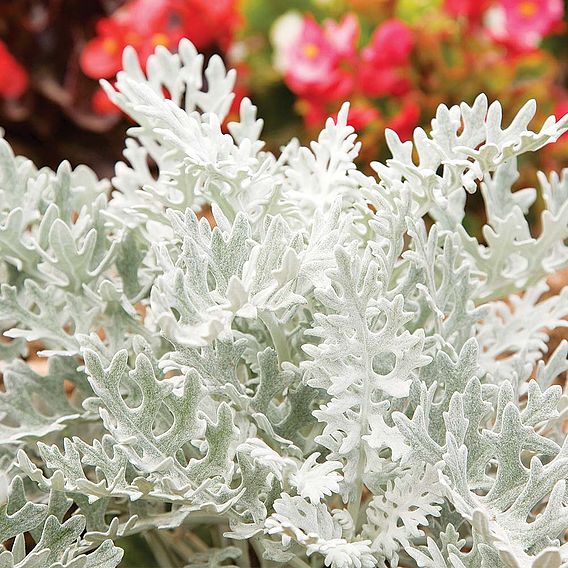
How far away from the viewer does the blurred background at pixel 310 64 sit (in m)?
1.46

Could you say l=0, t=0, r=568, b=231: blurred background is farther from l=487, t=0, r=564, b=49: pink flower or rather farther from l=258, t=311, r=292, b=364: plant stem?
l=258, t=311, r=292, b=364: plant stem

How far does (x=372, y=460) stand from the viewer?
1.72 feet

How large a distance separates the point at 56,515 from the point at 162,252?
0.17 meters

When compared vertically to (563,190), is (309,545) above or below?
below

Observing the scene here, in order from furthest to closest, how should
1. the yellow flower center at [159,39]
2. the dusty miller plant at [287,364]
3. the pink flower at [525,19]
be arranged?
the pink flower at [525,19] < the yellow flower center at [159,39] < the dusty miller plant at [287,364]

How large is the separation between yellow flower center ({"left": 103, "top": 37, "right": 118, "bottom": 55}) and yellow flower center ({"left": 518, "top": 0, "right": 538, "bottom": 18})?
66 cm

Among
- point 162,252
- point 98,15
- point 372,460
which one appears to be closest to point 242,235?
point 162,252

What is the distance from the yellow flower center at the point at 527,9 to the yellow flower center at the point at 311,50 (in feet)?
1.15

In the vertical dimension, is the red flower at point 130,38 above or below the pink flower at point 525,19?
above

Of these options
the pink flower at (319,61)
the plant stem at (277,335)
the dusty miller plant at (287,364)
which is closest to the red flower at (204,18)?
the pink flower at (319,61)

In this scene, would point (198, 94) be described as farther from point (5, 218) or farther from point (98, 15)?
point (98, 15)

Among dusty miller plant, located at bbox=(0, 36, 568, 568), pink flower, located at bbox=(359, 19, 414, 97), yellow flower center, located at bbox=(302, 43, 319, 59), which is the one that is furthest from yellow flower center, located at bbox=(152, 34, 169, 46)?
dusty miller plant, located at bbox=(0, 36, 568, 568)

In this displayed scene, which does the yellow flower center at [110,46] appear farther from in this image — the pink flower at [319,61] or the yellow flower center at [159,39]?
the pink flower at [319,61]

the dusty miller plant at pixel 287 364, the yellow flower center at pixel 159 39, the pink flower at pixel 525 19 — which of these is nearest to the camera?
the dusty miller plant at pixel 287 364
